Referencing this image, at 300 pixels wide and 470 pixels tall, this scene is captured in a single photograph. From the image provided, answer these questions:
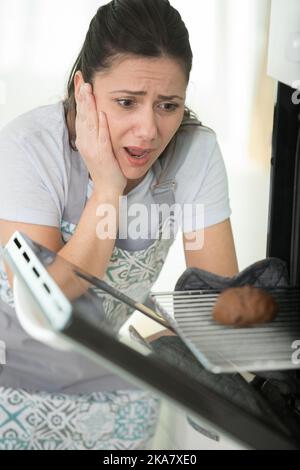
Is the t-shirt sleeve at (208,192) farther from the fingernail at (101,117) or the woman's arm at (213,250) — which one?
the fingernail at (101,117)

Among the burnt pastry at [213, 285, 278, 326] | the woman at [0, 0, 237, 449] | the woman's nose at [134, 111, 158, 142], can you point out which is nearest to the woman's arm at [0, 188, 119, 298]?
the woman at [0, 0, 237, 449]

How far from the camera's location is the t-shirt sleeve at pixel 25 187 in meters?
1.17

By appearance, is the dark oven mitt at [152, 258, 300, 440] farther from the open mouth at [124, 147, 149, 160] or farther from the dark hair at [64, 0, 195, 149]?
the dark hair at [64, 0, 195, 149]

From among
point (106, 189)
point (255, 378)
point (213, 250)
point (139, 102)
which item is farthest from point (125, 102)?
point (255, 378)

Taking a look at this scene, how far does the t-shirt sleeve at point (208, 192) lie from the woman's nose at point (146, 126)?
0.42 ft

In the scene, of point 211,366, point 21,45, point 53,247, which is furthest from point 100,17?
point 211,366

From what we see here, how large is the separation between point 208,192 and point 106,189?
7.9 inches

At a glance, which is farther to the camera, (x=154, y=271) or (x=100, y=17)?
(x=154, y=271)

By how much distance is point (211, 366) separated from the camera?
83 centimetres

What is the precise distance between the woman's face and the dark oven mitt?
219mm
